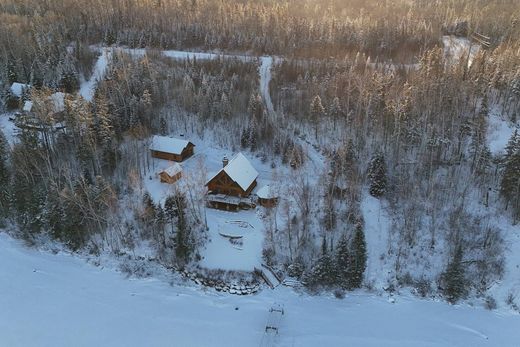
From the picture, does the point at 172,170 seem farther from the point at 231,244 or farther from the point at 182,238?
the point at 231,244

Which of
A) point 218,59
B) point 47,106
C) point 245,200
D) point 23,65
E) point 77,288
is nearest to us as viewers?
point 77,288

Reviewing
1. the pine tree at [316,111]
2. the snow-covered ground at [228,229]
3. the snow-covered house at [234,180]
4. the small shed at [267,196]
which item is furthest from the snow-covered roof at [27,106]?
the pine tree at [316,111]

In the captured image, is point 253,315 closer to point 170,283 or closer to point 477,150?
point 170,283

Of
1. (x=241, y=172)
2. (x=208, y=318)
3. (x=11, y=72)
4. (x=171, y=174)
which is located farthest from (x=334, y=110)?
(x=11, y=72)

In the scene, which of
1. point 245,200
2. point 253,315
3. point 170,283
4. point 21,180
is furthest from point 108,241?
point 253,315

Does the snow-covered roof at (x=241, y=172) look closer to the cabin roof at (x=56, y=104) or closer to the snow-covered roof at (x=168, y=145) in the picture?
the snow-covered roof at (x=168, y=145)

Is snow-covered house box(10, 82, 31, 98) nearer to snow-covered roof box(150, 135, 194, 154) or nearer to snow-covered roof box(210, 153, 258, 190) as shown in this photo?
snow-covered roof box(150, 135, 194, 154)
